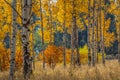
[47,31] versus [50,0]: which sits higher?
[50,0]

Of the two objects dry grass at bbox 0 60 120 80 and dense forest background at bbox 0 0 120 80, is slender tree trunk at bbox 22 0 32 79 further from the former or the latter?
dry grass at bbox 0 60 120 80

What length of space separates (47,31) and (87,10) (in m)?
10.5

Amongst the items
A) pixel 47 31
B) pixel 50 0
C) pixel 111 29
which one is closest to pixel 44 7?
pixel 50 0

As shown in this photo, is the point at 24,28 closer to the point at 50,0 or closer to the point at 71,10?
the point at 71,10

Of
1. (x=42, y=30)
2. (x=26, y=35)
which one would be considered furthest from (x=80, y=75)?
(x=42, y=30)

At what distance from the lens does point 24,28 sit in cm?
707

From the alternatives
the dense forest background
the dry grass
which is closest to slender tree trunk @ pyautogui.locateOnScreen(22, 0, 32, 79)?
the dense forest background

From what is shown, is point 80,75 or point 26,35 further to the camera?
point 80,75

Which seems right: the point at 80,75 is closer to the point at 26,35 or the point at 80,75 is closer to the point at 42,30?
the point at 26,35

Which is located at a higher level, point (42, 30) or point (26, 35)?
point (42, 30)

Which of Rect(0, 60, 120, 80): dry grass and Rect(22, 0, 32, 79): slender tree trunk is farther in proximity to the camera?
Rect(0, 60, 120, 80): dry grass

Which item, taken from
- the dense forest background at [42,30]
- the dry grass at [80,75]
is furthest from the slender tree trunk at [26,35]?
the dry grass at [80,75]

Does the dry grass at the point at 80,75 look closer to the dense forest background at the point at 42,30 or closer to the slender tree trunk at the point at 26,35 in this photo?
the slender tree trunk at the point at 26,35

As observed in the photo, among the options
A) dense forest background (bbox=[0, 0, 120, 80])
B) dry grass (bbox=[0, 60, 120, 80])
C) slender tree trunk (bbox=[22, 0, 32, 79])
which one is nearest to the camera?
slender tree trunk (bbox=[22, 0, 32, 79])
